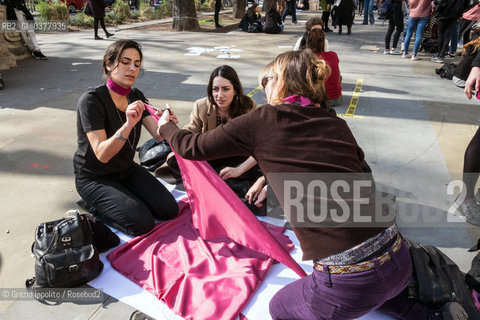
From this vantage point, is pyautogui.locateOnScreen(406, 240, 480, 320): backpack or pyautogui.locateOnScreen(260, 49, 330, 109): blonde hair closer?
pyautogui.locateOnScreen(260, 49, 330, 109): blonde hair

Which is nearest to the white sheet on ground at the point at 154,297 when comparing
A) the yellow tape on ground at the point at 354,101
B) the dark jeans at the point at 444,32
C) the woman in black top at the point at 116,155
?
the woman in black top at the point at 116,155

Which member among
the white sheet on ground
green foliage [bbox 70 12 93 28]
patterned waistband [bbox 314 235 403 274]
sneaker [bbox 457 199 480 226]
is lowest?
the white sheet on ground

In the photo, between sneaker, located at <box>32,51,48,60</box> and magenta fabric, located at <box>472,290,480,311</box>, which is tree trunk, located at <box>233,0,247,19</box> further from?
magenta fabric, located at <box>472,290,480,311</box>

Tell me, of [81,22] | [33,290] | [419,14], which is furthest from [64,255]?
[81,22]

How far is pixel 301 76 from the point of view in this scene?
5.43ft

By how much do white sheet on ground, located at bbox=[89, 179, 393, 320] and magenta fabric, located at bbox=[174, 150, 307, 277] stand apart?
239mm

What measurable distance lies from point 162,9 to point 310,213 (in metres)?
21.3

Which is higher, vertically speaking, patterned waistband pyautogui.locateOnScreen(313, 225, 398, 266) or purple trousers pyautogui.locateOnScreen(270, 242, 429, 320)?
patterned waistband pyautogui.locateOnScreen(313, 225, 398, 266)

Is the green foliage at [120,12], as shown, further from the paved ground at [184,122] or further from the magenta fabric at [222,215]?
the magenta fabric at [222,215]

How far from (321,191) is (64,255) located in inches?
66.1

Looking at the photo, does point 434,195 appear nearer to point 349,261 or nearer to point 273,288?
point 273,288

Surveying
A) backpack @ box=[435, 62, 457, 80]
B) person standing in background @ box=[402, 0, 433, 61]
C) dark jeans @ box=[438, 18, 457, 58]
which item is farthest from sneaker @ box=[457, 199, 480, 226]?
person standing in background @ box=[402, 0, 433, 61]

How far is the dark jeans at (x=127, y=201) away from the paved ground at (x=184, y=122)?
55cm

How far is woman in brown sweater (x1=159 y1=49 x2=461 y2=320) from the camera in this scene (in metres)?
1.56
